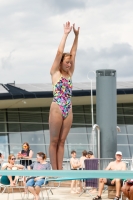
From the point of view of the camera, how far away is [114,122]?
608 inches

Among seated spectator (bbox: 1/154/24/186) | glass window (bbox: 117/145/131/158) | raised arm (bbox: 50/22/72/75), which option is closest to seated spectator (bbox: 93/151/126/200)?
seated spectator (bbox: 1/154/24/186)

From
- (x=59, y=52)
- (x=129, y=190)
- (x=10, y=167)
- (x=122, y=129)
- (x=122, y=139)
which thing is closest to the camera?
(x=59, y=52)

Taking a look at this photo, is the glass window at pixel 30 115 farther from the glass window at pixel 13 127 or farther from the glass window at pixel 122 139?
the glass window at pixel 122 139

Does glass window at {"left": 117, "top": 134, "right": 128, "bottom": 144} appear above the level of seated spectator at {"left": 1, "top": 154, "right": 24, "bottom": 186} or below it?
above

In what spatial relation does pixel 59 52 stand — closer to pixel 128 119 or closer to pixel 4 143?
pixel 4 143

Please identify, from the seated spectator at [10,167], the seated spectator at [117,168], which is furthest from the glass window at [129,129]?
the seated spectator at [117,168]

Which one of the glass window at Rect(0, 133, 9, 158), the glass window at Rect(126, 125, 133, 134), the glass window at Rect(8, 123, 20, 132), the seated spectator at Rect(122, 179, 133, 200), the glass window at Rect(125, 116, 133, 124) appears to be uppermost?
the glass window at Rect(125, 116, 133, 124)

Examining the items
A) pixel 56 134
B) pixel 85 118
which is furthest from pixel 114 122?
pixel 85 118

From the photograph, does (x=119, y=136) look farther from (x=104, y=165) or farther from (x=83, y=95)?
(x=104, y=165)

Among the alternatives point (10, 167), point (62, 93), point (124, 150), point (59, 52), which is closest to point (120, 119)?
point (124, 150)

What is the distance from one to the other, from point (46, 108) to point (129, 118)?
4.46m

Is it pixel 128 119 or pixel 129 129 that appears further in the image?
pixel 128 119

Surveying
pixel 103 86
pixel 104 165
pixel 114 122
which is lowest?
pixel 104 165

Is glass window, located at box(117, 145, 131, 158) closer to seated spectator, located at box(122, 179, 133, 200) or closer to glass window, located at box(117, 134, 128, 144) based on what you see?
glass window, located at box(117, 134, 128, 144)
